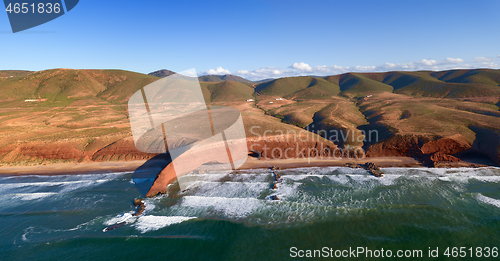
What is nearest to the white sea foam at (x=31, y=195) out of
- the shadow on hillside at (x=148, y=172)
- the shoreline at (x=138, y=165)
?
the shoreline at (x=138, y=165)

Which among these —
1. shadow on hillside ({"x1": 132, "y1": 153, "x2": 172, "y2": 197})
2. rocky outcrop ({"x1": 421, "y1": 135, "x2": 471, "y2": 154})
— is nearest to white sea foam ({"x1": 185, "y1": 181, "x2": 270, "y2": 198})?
shadow on hillside ({"x1": 132, "y1": 153, "x2": 172, "y2": 197})

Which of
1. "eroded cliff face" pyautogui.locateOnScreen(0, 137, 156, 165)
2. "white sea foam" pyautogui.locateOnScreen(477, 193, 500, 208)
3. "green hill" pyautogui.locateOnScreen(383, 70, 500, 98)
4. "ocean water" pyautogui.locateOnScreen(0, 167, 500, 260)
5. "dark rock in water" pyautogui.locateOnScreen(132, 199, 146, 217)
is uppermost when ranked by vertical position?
"green hill" pyautogui.locateOnScreen(383, 70, 500, 98)

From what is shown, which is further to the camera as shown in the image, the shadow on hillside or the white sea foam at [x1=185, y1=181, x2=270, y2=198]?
the shadow on hillside

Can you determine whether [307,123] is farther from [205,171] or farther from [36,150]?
[36,150]

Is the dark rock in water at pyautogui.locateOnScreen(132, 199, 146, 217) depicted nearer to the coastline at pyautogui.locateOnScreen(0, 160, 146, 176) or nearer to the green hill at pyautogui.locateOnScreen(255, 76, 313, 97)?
the coastline at pyautogui.locateOnScreen(0, 160, 146, 176)

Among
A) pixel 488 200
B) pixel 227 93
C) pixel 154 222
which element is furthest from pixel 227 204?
pixel 227 93
